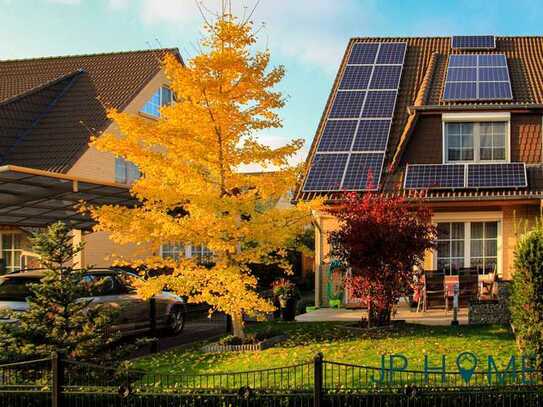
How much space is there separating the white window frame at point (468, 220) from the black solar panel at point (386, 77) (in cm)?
537

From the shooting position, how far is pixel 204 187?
11664 mm

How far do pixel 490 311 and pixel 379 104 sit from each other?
29.6 ft

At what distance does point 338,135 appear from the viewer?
66.3 ft

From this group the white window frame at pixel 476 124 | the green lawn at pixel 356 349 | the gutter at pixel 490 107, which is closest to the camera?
the green lawn at pixel 356 349

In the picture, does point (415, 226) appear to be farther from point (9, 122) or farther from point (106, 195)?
point (9, 122)

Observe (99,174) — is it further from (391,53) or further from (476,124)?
(476,124)

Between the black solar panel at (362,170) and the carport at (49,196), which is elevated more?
the black solar panel at (362,170)

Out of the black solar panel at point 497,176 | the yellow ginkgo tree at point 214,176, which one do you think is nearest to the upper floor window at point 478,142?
the black solar panel at point 497,176

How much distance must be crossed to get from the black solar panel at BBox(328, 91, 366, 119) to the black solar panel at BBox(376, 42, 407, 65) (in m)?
2.25

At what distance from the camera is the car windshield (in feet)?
39.1

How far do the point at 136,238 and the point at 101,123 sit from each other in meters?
13.9

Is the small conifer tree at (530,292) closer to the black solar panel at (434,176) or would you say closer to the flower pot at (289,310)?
the flower pot at (289,310)

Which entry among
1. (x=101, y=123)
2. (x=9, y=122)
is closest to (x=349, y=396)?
(x=101, y=123)

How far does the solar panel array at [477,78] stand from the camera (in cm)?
1986
